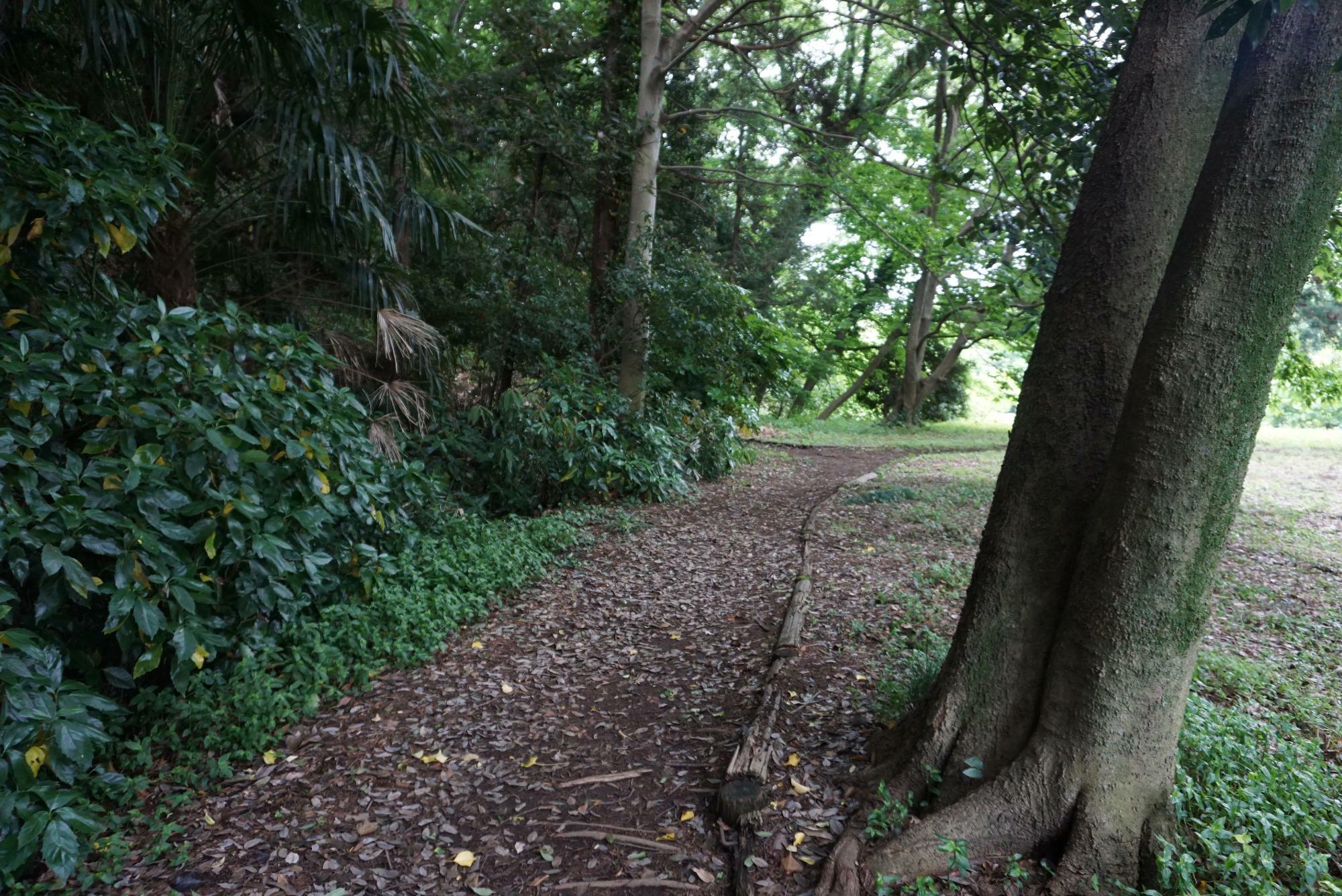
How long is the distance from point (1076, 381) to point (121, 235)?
466 cm

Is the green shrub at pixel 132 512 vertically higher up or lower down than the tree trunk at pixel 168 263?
lower down

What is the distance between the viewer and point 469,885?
3.14 metres

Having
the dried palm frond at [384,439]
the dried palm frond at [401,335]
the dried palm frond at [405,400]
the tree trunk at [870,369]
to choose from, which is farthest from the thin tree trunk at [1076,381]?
the tree trunk at [870,369]

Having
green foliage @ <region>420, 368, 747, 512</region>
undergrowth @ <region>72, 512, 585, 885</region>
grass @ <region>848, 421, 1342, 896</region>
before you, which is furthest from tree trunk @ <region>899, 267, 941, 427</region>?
undergrowth @ <region>72, 512, 585, 885</region>

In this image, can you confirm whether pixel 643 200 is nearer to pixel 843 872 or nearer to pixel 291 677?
pixel 291 677

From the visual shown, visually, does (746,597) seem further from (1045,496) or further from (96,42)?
(96,42)

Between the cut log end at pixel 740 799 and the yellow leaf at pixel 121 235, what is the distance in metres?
4.01

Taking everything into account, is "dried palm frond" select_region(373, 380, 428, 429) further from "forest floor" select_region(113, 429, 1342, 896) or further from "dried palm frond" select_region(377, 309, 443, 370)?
"forest floor" select_region(113, 429, 1342, 896)

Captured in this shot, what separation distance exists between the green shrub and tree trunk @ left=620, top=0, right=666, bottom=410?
626 cm

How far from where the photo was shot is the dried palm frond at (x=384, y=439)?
22.3 feet

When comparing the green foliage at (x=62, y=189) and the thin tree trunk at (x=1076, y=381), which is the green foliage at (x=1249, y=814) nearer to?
the thin tree trunk at (x=1076, y=381)

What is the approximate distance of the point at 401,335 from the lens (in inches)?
285

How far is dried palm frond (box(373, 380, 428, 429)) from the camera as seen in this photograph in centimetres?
772

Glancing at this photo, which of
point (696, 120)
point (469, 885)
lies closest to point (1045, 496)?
point (469, 885)
